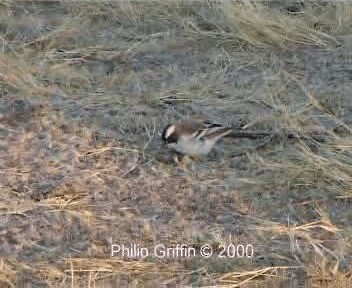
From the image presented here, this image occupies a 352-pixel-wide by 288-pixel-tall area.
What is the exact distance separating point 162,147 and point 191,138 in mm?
120

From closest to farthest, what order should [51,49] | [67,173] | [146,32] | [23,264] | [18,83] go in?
[23,264] < [67,173] < [18,83] < [51,49] < [146,32]

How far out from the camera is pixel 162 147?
357cm

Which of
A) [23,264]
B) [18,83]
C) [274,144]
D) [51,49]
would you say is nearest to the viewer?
[23,264]

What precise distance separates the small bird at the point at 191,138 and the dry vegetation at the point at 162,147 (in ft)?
0.15

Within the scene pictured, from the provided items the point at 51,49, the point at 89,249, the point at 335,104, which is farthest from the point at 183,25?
the point at 89,249

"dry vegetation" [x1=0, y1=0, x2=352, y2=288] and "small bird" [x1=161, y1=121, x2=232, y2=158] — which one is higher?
"small bird" [x1=161, y1=121, x2=232, y2=158]

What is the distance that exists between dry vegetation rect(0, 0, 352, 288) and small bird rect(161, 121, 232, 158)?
0.04 meters

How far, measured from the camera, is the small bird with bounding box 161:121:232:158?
3.50 meters

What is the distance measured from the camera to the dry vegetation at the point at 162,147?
297cm

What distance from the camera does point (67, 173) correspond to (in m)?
3.39

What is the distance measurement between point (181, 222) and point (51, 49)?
1.54 meters

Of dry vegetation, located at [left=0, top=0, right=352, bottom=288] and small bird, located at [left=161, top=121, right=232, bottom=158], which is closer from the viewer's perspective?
dry vegetation, located at [left=0, top=0, right=352, bottom=288]

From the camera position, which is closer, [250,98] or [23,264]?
[23,264]

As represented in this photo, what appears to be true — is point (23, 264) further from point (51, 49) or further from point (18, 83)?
point (51, 49)
